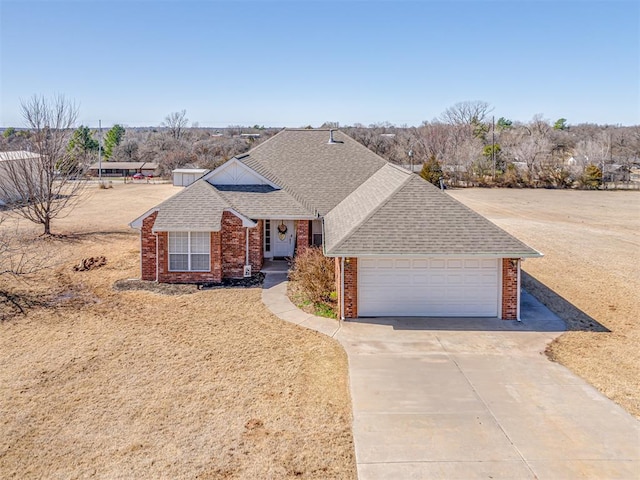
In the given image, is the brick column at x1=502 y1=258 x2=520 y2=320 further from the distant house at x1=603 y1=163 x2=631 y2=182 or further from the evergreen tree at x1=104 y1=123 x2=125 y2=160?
the evergreen tree at x1=104 y1=123 x2=125 y2=160

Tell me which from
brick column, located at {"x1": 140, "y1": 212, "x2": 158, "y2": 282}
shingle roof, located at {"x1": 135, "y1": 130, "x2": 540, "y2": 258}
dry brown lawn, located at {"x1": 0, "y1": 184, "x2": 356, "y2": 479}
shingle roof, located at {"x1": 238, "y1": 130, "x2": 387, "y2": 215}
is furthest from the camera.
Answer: shingle roof, located at {"x1": 238, "y1": 130, "x2": 387, "y2": 215}

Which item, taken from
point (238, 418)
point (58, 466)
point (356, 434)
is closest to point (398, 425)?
point (356, 434)

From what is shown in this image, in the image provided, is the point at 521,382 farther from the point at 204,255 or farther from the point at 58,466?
the point at 204,255

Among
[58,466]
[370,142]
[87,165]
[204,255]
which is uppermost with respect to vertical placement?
[370,142]

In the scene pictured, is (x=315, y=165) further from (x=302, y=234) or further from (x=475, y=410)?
(x=475, y=410)

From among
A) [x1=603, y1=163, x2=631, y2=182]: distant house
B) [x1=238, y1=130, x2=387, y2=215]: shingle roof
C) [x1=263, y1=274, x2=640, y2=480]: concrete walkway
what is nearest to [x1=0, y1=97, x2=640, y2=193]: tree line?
[x1=603, y1=163, x2=631, y2=182]: distant house

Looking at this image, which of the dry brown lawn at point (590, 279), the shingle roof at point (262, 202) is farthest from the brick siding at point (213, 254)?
the dry brown lawn at point (590, 279)
